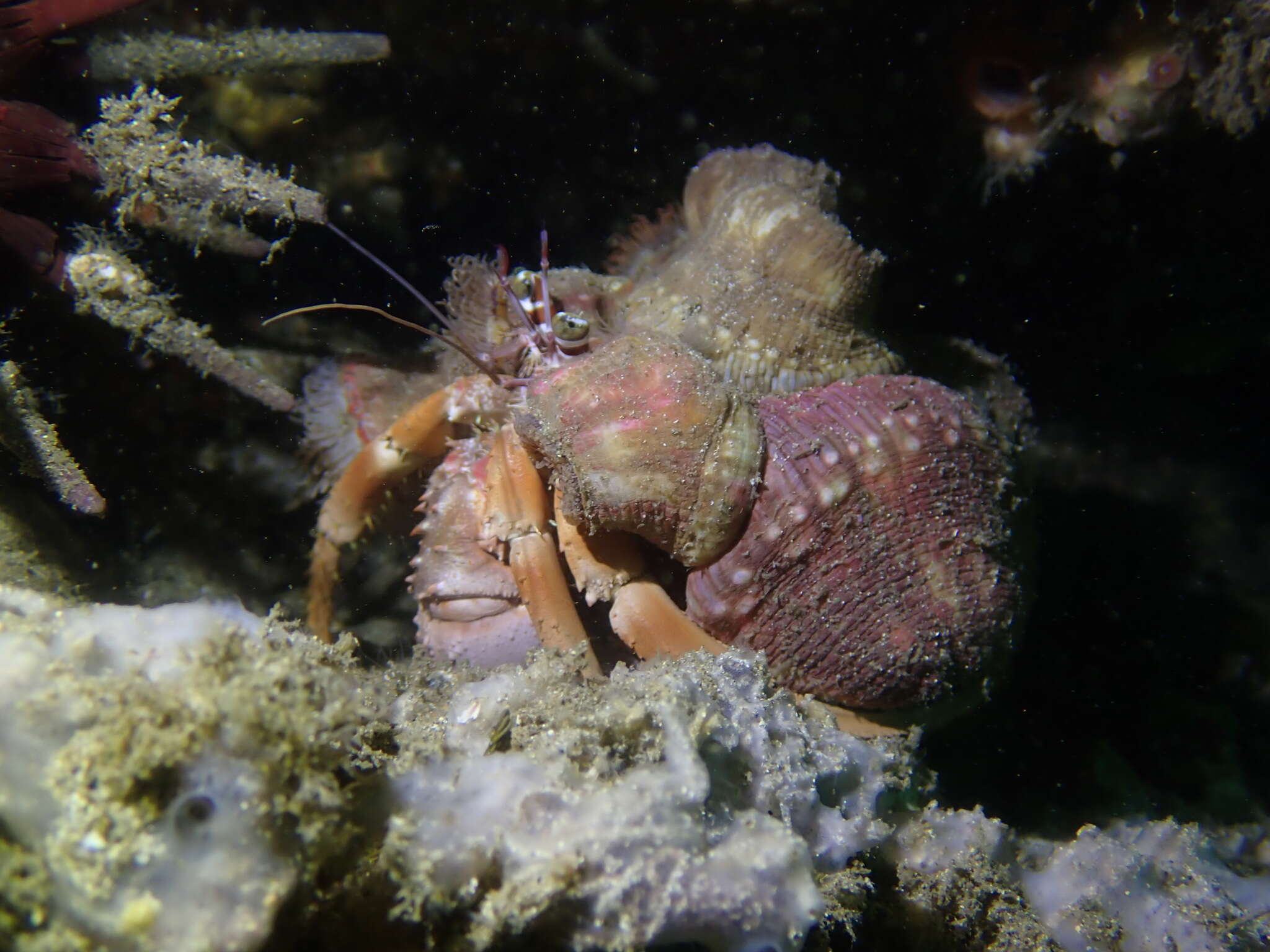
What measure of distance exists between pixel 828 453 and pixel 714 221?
1.23 metres

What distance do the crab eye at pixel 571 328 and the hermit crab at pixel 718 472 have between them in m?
0.01

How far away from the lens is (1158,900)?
7.10 ft

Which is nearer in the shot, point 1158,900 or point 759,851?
point 759,851

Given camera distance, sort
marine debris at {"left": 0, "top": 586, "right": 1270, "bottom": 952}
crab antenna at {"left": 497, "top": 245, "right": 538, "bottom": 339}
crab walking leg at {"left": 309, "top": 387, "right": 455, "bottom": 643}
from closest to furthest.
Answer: marine debris at {"left": 0, "top": 586, "right": 1270, "bottom": 952} < crab antenna at {"left": 497, "top": 245, "right": 538, "bottom": 339} < crab walking leg at {"left": 309, "top": 387, "right": 455, "bottom": 643}

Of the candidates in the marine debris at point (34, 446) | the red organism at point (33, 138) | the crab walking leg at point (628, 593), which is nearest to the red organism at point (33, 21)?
the red organism at point (33, 138)

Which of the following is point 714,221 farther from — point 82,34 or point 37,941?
point 37,941

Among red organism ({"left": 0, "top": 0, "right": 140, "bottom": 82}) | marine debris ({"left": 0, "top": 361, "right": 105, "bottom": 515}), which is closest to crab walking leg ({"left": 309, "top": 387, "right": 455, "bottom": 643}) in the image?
marine debris ({"left": 0, "top": 361, "right": 105, "bottom": 515})

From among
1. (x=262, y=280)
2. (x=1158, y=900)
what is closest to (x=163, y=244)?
(x=262, y=280)

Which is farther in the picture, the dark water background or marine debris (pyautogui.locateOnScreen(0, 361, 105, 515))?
the dark water background

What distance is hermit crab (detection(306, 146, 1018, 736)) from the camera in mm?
2186

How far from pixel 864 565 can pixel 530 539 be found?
4.14 ft

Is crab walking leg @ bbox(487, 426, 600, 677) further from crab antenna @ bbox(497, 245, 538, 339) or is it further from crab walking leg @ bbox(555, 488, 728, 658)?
crab antenna @ bbox(497, 245, 538, 339)

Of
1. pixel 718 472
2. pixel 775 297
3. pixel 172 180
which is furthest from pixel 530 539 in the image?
pixel 172 180

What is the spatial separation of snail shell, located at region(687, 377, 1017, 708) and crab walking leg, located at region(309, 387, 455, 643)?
142 centimetres
